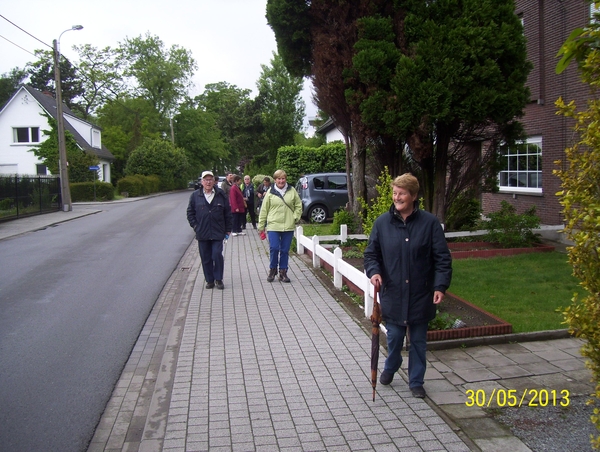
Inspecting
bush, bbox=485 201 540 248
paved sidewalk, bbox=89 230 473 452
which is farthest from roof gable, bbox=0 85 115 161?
paved sidewalk, bbox=89 230 473 452

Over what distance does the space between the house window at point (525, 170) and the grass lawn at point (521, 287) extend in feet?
15.3

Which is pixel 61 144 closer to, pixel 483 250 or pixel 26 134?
pixel 26 134

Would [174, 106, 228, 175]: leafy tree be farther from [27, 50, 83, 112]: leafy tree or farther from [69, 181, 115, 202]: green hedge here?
[69, 181, 115, 202]: green hedge

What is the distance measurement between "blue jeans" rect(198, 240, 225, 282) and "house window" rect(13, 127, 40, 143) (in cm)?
4290

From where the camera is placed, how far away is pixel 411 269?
191 inches

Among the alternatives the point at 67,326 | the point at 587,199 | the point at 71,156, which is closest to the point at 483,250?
the point at 67,326

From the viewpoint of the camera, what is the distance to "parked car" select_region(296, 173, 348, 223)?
20641 mm

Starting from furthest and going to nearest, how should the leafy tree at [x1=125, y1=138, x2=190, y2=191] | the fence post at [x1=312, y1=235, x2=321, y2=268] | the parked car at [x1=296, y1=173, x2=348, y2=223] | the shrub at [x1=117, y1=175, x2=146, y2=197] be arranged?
the leafy tree at [x1=125, y1=138, x2=190, y2=191]
the shrub at [x1=117, y1=175, x2=146, y2=197]
the parked car at [x1=296, y1=173, x2=348, y2=223]
the fence post at [x1=312, y1=235, x2=321, y2=268]

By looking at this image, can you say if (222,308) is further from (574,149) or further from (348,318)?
(574,149)

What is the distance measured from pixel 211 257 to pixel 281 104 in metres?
35.1

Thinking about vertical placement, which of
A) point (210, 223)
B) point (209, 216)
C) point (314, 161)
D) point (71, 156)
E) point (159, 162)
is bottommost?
point (210, 223)

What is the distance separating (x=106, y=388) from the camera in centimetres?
546

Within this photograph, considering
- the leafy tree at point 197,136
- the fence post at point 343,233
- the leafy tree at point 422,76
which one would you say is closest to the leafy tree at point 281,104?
the leafy tree at point 197,136

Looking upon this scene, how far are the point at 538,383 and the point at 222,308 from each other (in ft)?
14.7
